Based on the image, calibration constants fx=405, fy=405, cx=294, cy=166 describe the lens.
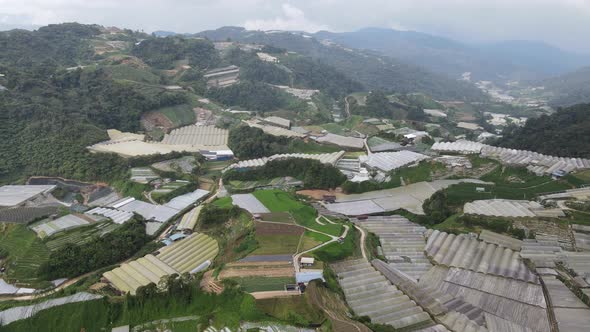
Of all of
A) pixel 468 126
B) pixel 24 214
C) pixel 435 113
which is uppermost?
pixel 24 214

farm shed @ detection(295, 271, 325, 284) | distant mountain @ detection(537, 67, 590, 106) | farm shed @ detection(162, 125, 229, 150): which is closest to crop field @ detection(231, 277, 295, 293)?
farm shed @ detection(295, 271, 325, 284)

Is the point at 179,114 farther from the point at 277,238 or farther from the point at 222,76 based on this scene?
the point at 277,238

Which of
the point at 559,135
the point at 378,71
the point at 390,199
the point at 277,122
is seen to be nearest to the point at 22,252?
the point at 390,199

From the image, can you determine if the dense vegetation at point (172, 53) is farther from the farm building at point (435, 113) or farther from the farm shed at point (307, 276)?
the farm shed at point (307, 276)

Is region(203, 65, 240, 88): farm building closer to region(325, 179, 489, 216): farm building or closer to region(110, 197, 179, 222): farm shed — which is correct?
region(110, 197, 179, 222): farm shed

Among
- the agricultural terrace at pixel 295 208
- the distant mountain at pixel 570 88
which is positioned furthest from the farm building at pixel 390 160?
the distant mountain at pixel 570 88
